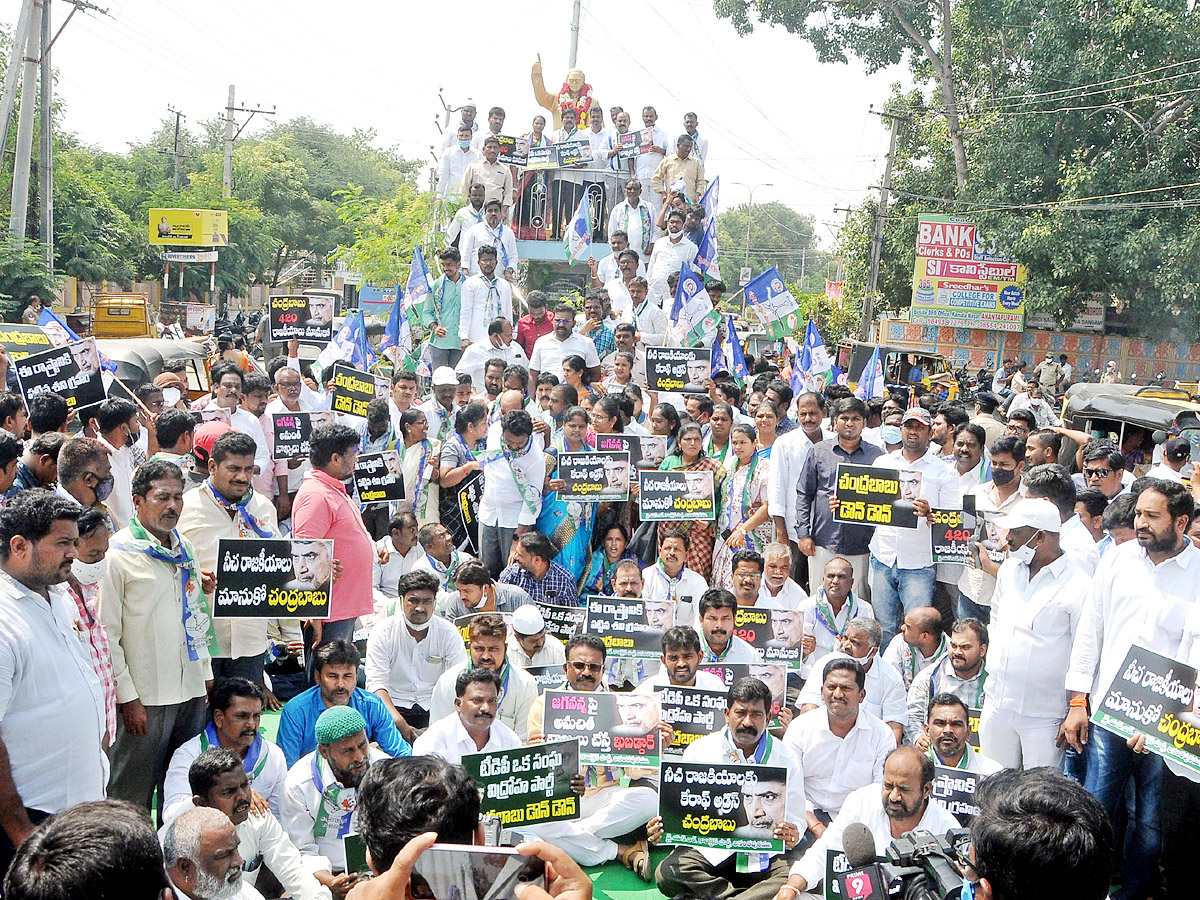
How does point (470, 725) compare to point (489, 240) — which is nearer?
point (470, 725)

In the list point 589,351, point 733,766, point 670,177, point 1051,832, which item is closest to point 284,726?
point 733,766

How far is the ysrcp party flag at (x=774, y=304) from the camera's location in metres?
13.0

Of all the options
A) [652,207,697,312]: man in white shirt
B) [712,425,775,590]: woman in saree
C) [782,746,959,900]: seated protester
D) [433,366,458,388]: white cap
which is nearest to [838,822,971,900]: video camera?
[782,746,959,900]: seated protester

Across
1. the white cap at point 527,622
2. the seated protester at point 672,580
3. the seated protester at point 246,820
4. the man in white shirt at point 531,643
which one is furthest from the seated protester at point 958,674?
the seated protester at point 246,820

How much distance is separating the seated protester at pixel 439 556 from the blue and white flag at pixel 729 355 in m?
5.27

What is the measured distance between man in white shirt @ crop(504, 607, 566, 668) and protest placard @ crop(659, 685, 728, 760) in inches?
41.9

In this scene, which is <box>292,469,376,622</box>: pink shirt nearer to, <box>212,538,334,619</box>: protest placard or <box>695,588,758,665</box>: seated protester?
<box>212,538,334,619</box>: protest placard

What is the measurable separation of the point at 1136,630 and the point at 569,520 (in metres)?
4.39

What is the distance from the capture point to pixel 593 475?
8.34m

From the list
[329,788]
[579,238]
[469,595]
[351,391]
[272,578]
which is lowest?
[329,788]

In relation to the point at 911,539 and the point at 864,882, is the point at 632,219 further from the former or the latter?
the point at 864,882

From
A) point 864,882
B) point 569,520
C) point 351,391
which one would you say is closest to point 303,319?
point 351,391

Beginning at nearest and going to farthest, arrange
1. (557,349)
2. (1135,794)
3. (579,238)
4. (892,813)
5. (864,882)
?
1. (864,882)
2. (892,813)
3. (1135,794)
4. (557,349)
5. (579,238)

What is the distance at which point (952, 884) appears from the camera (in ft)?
9.25
